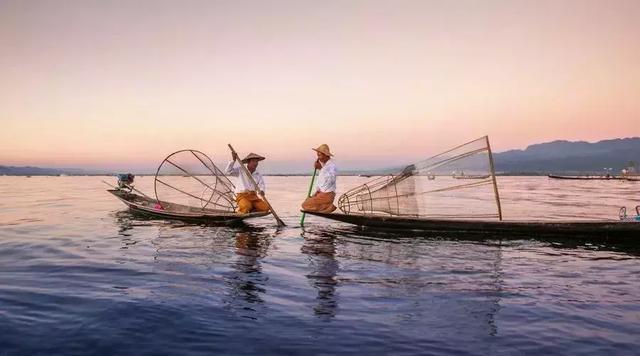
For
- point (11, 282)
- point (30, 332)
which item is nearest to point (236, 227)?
point (11, 282)

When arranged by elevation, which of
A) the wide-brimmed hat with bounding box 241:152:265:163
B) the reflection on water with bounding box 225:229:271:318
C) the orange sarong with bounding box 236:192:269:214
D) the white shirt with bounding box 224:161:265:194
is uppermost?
the wide-brimmed hat with bounding box 241:152:265:163

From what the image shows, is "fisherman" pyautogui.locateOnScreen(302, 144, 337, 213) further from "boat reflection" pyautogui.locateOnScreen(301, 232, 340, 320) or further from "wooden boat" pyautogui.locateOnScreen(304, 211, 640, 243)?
"boat reflection" pyautogui.locateOnScreen(301, 232, 340, 320)

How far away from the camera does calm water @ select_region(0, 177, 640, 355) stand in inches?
192

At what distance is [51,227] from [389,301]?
1427 cm

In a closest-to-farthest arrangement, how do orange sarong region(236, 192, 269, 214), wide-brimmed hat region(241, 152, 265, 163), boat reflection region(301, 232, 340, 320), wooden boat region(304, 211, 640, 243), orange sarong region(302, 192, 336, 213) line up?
boat reflection region(301, 232, 340, 320)
wooden boat region(304, 211, 640, 243)
orange sarong region(302, 192, 336, 213)
wide-brimmed hat region(241, 152, 265, 163)
orange sarong region(236, 192, 269, 214)

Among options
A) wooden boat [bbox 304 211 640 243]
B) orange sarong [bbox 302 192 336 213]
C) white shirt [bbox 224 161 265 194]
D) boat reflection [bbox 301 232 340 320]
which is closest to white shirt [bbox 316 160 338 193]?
orange sarong [bbox 302 192 336 213]

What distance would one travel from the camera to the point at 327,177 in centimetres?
1469

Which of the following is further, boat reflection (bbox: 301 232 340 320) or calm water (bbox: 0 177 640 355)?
boat reflection (bbox: 301 232 340 320)

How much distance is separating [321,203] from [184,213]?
5.69 metres

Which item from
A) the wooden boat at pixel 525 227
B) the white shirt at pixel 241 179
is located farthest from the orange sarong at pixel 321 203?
the white shirt at pixel 241 179

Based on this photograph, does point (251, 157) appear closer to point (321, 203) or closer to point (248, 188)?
point (248, 188)

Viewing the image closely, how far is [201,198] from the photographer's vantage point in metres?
17.4

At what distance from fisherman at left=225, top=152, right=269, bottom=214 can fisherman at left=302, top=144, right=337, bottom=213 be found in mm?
1864

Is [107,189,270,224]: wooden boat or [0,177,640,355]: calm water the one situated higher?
[107,189,270,224]: wooden boat
